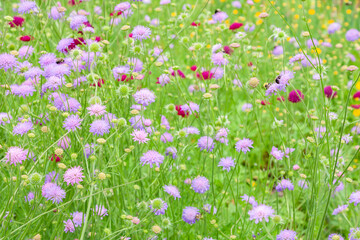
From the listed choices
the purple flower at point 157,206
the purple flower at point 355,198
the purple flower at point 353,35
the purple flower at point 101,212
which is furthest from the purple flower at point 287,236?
the purple flower at point 353,35

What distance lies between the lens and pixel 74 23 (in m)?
1.93

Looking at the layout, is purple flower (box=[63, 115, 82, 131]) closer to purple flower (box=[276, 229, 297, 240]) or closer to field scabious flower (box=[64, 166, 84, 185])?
field scabious flower (box=[64, 166, 84, 185])

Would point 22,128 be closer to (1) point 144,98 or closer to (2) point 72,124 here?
(2) point 72,124

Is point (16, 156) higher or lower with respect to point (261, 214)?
higher

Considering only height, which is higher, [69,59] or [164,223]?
[69,59]

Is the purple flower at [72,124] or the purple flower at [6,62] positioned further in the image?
the purple flower at [6,62]

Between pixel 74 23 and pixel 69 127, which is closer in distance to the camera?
pixel 69 127

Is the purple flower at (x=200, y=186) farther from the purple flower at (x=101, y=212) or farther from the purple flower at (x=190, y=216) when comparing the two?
the purple flower at (x=101, y=212)

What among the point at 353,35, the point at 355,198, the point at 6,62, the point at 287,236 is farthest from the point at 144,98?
the point at 353,35

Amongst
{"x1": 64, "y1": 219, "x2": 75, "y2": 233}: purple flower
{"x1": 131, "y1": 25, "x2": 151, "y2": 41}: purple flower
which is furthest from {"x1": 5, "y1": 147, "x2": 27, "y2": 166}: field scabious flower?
{"x1": 131, "y1": 25, "x2": 151, "y2": 41}: purple flower

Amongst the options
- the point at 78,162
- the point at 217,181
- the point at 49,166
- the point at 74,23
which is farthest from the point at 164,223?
the point at 74,23

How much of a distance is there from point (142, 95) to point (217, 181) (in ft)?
2.41

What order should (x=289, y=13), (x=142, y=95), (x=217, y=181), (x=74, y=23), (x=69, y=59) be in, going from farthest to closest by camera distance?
(x=289, y=13) < (x=217, y=181) < (x=74, y=23) < (x=69, y=59) < (x=142, y=95)

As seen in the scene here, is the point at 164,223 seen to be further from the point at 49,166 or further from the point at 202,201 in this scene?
the point at 49,166
